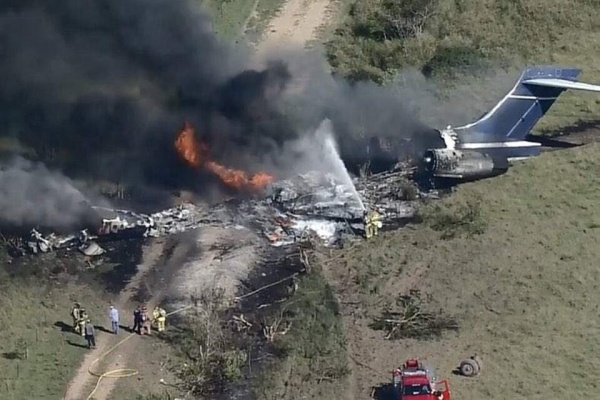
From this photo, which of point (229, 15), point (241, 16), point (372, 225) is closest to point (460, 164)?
point (372, 225)

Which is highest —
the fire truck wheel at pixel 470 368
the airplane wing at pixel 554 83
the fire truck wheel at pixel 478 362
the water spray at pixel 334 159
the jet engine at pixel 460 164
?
the airplane wing at pixel 554 83

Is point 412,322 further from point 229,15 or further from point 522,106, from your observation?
point 229,15

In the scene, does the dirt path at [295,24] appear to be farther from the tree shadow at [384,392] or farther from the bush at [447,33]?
the tree shadow at [384,392]

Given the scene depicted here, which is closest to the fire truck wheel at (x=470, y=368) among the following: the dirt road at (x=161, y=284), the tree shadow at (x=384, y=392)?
the tree shadow at (x=384, y=392)

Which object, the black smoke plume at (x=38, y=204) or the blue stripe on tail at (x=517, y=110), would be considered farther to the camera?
the blue stripe on tail at (x=517, y=110)

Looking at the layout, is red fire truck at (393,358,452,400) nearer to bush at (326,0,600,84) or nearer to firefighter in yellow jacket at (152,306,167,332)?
firefighter in yellow jacket at (152,306,167,332)

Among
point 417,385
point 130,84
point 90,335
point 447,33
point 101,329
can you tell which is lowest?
point 417,385
